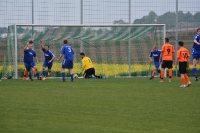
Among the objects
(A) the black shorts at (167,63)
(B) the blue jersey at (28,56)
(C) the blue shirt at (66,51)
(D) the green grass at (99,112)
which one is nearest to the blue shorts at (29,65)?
(B) the blue jersey at (28,56)

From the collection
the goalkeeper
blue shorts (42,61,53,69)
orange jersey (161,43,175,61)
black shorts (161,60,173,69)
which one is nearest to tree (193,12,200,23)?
the goalkeeper

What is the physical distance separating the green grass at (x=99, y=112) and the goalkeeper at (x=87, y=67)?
1139 centimetres

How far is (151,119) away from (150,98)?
512 cm

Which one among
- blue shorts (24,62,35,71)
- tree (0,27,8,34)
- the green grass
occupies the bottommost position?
the green grass

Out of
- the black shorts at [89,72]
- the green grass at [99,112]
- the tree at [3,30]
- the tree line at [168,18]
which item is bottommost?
the green grass at [99,112]

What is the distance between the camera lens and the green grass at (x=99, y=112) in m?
11.2

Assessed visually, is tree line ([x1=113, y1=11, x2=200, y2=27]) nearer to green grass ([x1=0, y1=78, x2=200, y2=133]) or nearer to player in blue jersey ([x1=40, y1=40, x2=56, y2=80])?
player in blue jersey ([x1=40, y1=40, x2=56, y2=80])

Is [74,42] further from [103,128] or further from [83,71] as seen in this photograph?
[103,128]

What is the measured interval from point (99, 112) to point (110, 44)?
67.0ft

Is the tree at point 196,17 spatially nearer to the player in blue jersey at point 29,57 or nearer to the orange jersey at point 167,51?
the orange jersey at point 167,51

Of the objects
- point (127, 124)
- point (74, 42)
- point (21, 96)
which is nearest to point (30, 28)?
point (74, 42)

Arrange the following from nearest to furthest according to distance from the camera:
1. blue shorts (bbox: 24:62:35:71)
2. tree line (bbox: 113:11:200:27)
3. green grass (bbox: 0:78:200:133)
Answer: green grass (bbox: 0:78:200:133)
blue shorts (bbox: 24:62:35:71)
tree line (bbox: 113:11:200:27)

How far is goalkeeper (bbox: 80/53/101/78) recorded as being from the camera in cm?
3098

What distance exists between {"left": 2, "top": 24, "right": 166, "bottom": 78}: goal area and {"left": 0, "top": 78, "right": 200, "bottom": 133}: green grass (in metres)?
13.2
